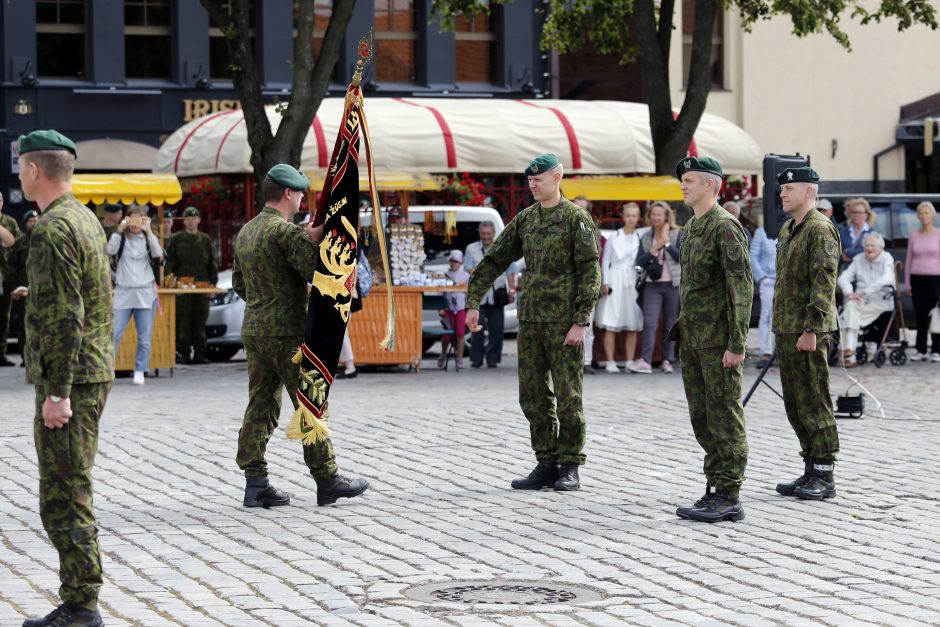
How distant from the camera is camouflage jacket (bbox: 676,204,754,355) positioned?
29.5ft

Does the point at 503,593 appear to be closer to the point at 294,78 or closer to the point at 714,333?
the point at 714,333

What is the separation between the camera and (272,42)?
3225 centimetres

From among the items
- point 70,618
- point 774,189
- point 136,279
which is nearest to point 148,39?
point 136,279

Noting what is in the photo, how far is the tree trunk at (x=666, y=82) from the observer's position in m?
21.2

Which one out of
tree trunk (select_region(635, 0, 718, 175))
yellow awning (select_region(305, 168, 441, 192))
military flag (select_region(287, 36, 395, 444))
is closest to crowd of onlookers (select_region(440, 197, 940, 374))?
yellow awning (select_region(305, 168, 441, 192))

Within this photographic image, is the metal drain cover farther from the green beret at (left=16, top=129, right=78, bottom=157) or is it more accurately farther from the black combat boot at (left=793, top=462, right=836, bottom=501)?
the black combat boot at (left=793, top=462, right=836, bottom=501)

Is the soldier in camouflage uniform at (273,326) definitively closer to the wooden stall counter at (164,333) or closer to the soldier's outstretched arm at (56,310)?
the soldier's outstretched arm at (56,310)

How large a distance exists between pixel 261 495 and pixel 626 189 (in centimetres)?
1216

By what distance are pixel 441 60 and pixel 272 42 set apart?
10.6 feet

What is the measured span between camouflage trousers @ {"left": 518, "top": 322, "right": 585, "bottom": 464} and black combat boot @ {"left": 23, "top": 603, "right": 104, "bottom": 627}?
410 cm

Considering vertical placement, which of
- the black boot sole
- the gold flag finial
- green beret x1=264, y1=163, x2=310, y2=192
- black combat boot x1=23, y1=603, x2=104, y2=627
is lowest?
the black boot sole

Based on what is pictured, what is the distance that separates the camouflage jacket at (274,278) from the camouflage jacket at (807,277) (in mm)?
2635

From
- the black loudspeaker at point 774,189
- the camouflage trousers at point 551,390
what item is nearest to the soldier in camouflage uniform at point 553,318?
the camouflage trousers at point 551,390

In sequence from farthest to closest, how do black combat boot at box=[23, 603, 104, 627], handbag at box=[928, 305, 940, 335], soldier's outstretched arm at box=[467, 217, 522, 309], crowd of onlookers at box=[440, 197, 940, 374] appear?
handbag at box=[928, 305, 940, 335] < crowd of onlookers at box=[440, 197, 940, 374] < soldier's outstretched arm at box=[467, 217, 522, 309] < black combat boot at box=[23, 603, 104, 627]
